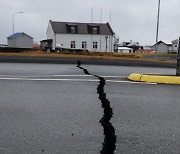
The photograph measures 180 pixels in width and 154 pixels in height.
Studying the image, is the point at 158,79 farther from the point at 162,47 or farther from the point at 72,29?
the point at 162,47

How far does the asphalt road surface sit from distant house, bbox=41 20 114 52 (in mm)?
55215

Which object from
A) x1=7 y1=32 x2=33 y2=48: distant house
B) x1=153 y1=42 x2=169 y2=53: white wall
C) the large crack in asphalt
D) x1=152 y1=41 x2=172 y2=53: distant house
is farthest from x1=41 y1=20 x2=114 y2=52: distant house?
the large crack in asphalt

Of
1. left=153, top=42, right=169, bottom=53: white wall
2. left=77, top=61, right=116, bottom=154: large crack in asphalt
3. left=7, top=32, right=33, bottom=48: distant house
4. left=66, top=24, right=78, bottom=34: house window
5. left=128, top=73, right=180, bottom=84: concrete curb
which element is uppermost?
left=66, top=24, right=78, bottom=34: house window

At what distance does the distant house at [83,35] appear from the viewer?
207 ft

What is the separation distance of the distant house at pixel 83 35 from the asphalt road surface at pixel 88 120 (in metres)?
55.2

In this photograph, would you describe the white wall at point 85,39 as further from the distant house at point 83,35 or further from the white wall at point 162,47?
the white wall at point 162,47

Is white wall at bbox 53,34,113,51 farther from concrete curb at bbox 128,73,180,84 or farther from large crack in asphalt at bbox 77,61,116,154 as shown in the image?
large crack in asphalt at bbox 77,61,116,154

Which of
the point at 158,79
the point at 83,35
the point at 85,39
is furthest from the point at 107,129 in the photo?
the point at 85,39

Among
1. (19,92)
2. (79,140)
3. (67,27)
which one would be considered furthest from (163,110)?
(67,27)

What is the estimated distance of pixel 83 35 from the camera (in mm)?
64188

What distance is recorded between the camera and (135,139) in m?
4.04

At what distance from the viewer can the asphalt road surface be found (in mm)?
3785

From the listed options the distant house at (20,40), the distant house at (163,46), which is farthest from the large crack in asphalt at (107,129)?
the distant house at (163,46)

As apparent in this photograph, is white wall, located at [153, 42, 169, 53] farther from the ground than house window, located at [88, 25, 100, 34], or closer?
closer
